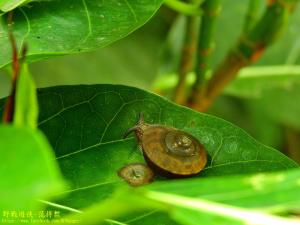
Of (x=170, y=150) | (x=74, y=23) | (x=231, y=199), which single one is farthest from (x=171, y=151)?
(x=231, y=199)

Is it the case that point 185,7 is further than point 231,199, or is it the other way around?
point 185,7

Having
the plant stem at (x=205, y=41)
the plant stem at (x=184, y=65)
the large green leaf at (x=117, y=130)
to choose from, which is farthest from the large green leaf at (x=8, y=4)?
the plant stem at (x=184, y=65)

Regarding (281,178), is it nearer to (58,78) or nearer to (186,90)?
(186,90)

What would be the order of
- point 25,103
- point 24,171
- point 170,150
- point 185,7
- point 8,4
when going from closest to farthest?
point 24,171 < point 25,103 < point 8,4 < point 170,150 < point 185,7

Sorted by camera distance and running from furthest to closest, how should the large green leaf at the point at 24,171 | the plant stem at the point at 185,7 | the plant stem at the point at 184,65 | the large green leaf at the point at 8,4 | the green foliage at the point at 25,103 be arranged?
the plant stem at the point at 184,65 < the plant stem at the point at 185,7 < the large green leaf at the point at 8,4 < the green foliage at the point at 25,103 < the large green leaf at the point at 24,171

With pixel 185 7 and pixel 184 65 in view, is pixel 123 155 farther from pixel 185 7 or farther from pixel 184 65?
pixel 184 65

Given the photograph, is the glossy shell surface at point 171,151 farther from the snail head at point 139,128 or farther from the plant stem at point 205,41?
the plant stem at point 205,41

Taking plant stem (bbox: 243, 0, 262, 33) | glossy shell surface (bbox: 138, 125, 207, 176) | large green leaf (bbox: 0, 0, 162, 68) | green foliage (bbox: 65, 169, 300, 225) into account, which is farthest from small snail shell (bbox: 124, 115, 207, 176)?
plant stem (bbox: 243, 0, 262, 33)

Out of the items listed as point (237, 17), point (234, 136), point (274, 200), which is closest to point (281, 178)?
point (274, 200)
